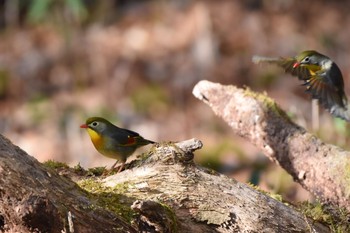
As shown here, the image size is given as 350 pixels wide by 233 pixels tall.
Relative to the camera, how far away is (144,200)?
3.33m

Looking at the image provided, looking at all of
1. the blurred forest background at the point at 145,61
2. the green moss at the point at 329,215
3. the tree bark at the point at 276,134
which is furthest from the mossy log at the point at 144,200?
the blurred forest background at the point at 145,61

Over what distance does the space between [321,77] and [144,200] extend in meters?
2.26

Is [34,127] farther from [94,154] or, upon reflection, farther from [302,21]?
[302,21]

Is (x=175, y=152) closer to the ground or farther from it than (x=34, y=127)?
closer to the ground

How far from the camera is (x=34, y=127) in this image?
1134 cm

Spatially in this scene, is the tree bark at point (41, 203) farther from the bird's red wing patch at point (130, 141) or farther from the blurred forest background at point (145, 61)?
the blurred forest background at point (145, 61)

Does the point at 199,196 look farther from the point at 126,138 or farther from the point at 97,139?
the point at 97,139

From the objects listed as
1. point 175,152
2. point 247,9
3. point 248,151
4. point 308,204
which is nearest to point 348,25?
point 247,9

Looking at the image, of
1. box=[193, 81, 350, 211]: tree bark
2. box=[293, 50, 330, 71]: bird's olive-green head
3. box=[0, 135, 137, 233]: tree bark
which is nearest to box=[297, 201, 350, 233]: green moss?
box=[193, 81, 350, 211]: tree bark

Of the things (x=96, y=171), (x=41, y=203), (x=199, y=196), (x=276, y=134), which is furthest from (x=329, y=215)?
(x=41, y=203)

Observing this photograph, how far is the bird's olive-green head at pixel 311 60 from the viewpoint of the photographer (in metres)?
5.11

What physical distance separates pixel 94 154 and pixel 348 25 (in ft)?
16.8

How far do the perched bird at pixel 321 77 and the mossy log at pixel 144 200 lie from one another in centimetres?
121

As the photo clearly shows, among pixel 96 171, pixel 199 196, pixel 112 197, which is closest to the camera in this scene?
pixel 112 197
